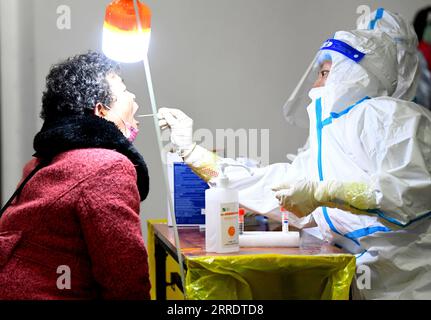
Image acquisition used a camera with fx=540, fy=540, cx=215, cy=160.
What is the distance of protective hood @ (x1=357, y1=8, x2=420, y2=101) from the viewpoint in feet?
6.86

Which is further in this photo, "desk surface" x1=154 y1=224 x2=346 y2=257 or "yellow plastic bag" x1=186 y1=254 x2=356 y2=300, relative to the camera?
"desk surface" x1=154 y1=224 x2=346 y2=257

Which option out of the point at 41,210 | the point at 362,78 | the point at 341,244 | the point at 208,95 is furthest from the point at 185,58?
the point at 41,210

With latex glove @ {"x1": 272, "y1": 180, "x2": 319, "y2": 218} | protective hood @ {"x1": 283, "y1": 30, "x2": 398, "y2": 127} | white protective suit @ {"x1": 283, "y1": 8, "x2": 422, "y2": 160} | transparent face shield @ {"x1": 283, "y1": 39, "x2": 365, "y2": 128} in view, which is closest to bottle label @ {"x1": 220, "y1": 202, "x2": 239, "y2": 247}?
latex glove @ {"x1": 272, "y1": 180, "x2": 319, "y2": 218}

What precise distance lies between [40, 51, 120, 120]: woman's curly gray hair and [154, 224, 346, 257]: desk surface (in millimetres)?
490

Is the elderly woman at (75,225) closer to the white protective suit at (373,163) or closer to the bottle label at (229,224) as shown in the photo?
the bottle label at (229,224)

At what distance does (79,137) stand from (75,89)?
0.61 ft

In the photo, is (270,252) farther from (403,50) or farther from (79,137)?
(403,50)

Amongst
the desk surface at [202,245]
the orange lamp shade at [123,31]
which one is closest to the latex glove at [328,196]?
the desk surface at [202,245]

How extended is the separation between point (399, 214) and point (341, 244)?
282 mm

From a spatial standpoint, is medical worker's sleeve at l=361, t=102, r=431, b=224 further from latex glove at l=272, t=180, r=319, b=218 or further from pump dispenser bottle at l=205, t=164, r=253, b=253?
pump dispenser bottle at l=205, t=164, r=253, b=253

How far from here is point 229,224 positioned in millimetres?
1521

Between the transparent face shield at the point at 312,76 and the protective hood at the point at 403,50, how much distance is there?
230 mm

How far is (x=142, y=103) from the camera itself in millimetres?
2584

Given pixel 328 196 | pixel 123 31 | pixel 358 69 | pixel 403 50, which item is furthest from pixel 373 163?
pixel 123 31
